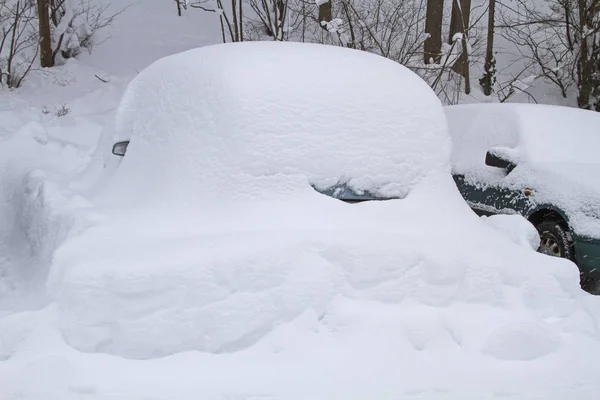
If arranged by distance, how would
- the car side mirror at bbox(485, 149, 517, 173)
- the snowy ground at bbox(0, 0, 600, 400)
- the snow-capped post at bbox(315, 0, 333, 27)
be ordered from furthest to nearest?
the snow-capped post at bbox(315, 0, 333, 27) → the car side mirror at bbox(485, 149, 517, 173) → the snowy ground at bbox(0, 0, 600, 400)

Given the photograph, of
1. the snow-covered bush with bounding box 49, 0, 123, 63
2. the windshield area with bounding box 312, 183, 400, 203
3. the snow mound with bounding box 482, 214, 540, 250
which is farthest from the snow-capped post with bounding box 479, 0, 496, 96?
the windshield area with bounding box 312, 183, 400, 203

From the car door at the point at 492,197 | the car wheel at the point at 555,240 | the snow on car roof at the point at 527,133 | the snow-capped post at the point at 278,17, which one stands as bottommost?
the car wheel at the point at 555,240

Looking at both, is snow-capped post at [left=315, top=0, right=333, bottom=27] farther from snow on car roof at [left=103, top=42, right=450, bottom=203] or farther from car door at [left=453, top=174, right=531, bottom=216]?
snow on car roof at [left=103, top=42, right=450, bottom=203]

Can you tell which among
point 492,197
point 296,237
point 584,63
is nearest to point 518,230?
point 296,237

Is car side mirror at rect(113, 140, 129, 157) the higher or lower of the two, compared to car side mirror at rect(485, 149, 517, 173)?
higher

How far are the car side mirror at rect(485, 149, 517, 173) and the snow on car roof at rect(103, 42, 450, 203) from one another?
8.53 ft

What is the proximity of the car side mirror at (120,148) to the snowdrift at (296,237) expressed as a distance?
1.29ft

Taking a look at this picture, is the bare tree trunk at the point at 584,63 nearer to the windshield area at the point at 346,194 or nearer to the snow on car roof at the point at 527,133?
the snow on car roof at the point at 527,133

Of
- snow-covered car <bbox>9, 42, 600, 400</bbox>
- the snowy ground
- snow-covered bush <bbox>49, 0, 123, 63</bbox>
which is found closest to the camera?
the snowy ground

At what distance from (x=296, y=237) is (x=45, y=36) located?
1248cm

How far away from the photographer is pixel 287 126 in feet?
13.3

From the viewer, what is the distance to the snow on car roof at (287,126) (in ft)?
13.2

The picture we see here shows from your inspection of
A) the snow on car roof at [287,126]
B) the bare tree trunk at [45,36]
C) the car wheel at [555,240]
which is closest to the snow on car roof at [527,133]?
the car wheel at [555,240]

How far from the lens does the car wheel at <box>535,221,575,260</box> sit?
20.4ft
